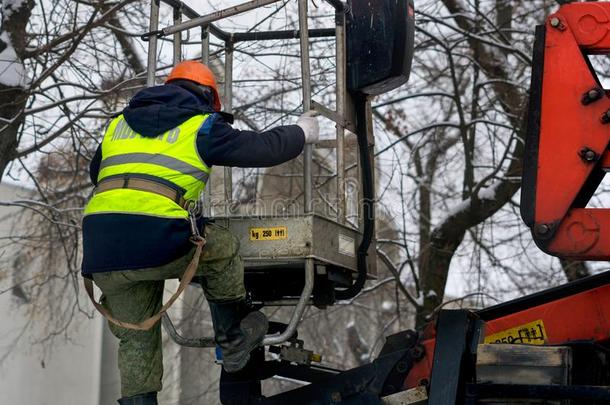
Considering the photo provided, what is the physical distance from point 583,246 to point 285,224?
4.54 ft

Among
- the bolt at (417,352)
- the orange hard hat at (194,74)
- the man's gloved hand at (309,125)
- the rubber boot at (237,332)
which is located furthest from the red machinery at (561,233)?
the orange hard hat at (194,74)

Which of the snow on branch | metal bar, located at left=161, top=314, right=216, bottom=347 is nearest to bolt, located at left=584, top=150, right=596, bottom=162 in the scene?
metal bar, located at left=161, top=314, right=216, bottom=347

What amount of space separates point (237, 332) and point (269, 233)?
1.63ft

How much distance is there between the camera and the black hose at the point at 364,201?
5.28m

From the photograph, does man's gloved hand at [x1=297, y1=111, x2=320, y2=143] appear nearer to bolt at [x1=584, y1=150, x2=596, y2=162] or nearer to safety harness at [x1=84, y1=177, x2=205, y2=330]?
safety harness at [x1=84, y1=177, x2=205, y2=330]

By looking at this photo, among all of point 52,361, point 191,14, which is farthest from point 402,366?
point 52,361

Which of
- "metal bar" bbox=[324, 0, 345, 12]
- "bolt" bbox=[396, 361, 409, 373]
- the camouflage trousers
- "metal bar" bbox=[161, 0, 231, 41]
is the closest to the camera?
the camouflage trousers

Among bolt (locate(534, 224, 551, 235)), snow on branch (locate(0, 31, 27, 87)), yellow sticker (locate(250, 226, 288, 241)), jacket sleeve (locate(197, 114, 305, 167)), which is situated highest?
snow on branch (locate(0, 31, 27, 87))

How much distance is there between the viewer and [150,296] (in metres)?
4.62

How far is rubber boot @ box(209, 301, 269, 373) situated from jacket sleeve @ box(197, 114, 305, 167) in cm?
69

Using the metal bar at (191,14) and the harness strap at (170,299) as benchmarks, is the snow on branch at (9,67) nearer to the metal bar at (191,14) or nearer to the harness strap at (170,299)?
the metal bar at (191,14)

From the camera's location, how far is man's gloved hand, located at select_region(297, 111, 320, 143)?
470 cm

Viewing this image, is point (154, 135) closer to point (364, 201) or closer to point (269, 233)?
point (269, 233)

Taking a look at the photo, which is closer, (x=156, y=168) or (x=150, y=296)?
(x=156, y=168)
